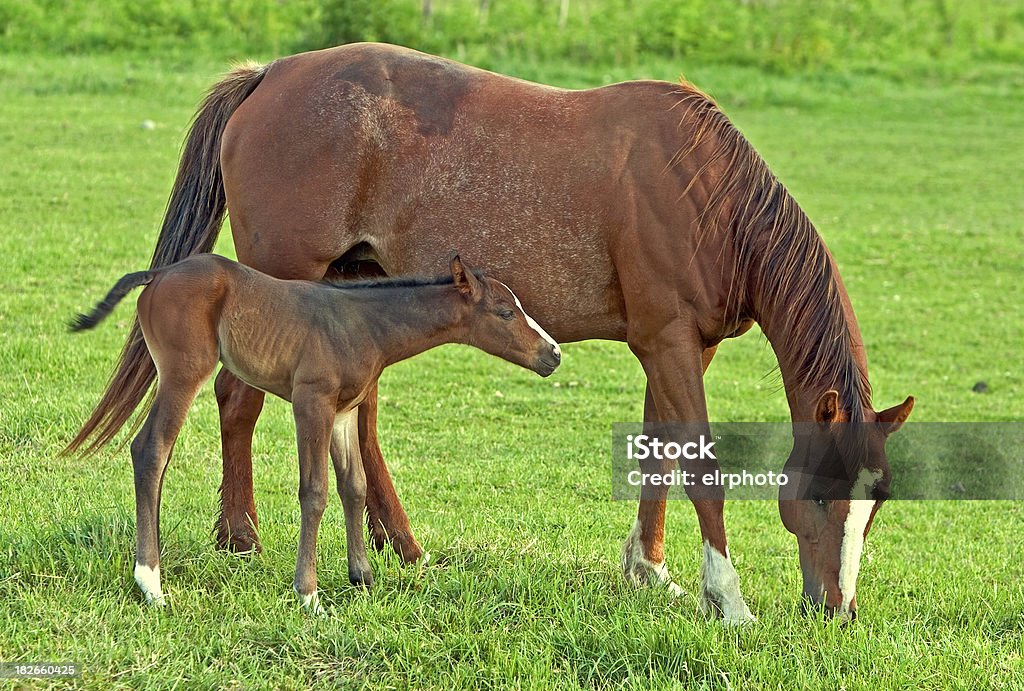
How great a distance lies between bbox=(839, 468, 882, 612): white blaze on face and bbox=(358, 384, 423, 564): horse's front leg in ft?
6.17

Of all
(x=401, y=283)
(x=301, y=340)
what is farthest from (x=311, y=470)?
(x=401, y=283)

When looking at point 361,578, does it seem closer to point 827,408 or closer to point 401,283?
point 401,283

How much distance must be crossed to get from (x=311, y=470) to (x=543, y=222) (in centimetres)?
155

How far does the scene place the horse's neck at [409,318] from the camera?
4902 millimetres

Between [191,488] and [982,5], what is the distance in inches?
1061

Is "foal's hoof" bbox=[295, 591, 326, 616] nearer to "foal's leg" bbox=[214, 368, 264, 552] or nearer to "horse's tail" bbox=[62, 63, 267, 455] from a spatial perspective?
"foal's leg" bbox=[214, 368, 264, 552]

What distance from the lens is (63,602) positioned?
466 cm

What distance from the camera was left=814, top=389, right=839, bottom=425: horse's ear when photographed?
471cm

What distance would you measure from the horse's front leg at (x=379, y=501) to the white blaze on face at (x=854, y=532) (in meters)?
1.88

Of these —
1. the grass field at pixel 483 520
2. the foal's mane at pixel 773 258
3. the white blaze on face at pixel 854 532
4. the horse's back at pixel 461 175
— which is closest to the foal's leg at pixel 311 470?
the grass field at pixel 483 520

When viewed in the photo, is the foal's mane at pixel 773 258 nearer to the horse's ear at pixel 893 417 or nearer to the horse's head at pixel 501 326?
the horse's ear at pixel 893 417

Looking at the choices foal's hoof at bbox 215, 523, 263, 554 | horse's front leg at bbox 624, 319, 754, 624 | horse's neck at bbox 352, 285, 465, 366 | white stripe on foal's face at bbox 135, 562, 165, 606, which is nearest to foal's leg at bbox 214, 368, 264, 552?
foal's hoof at bbox 215, 523, 263, 554

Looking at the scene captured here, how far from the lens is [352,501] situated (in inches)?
200

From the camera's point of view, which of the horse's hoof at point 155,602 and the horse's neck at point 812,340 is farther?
the horse's neck at point 812,340
